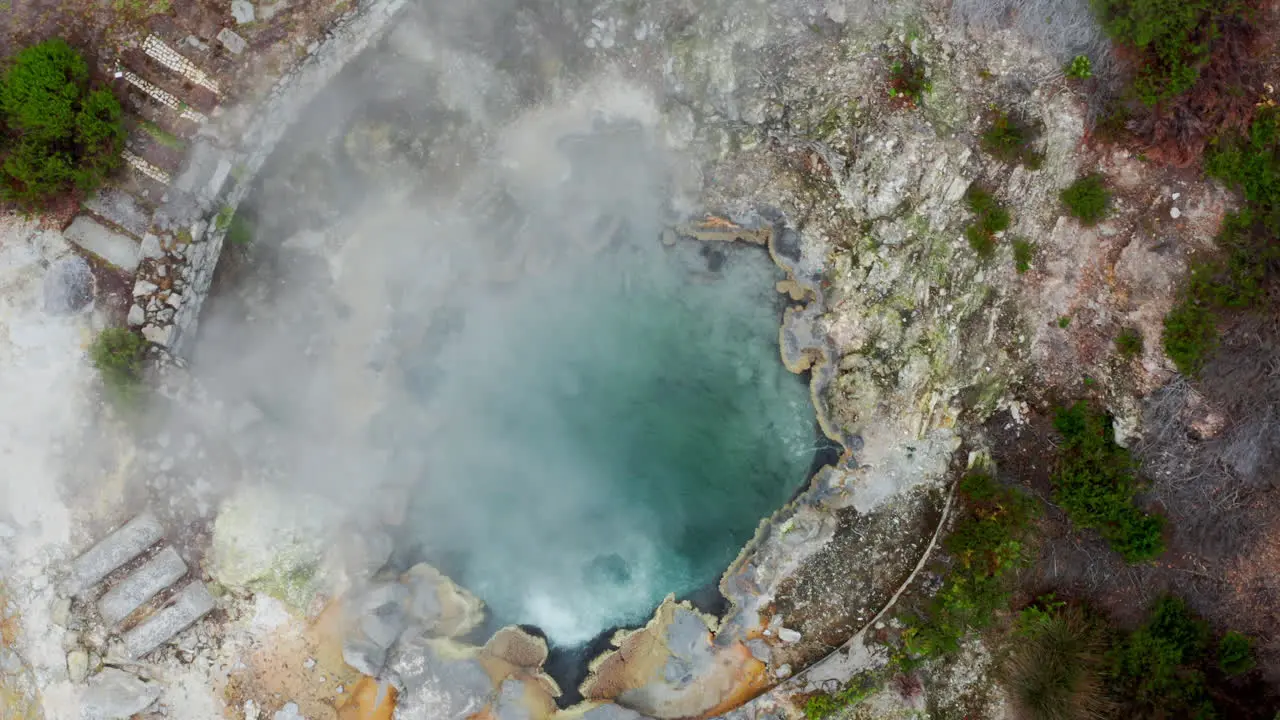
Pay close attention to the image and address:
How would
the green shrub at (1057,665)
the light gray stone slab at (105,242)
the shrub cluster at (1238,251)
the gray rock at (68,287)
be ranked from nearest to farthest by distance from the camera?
the shrub cluster at (1238,251), the green shrub at (1057,665), the gray rock at (68,287), the light gray stone slab at (105,242)

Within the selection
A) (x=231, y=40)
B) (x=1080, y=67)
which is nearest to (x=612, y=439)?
(x=231, y=40)

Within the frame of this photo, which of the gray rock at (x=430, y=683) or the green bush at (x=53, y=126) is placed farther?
the gray rock at (x=430, y=683)

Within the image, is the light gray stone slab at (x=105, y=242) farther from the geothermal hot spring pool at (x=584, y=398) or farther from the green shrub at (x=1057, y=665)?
the green shrub at (x=1057, y=665)

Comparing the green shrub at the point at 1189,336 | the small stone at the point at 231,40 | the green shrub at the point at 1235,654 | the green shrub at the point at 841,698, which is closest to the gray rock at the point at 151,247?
the small stone at the point at 231,40

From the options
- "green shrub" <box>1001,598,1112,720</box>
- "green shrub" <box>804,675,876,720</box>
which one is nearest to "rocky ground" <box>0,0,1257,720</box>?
"green shrub" <box>804,675,876,720</box>

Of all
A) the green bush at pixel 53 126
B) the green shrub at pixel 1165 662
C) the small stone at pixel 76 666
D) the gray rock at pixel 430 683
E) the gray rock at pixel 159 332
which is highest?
the green bush at pixel 53 126

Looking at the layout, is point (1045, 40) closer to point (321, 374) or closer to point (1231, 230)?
point (1231, 230)

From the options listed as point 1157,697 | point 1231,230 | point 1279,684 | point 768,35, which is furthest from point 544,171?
point 1279,684
